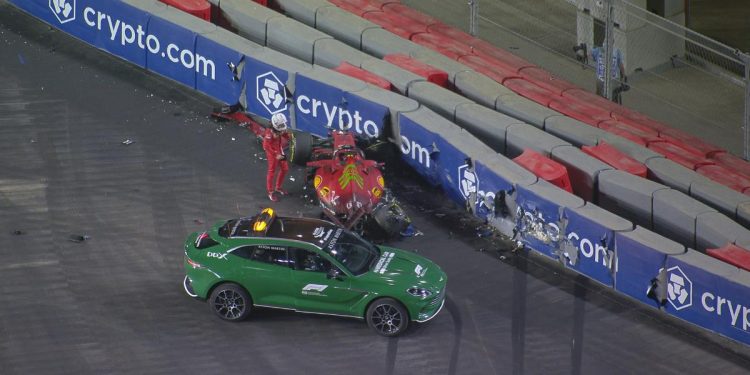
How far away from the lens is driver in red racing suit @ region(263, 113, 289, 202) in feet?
75.1

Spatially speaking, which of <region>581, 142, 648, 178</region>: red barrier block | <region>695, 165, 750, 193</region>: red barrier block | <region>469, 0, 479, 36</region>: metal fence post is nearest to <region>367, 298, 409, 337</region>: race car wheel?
<region>581, 142, 648, 178</region>: red barrier block

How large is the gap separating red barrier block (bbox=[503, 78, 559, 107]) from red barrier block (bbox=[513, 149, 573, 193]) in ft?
10.2

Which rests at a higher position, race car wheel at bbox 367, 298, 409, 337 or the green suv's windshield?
the green suv's windshield

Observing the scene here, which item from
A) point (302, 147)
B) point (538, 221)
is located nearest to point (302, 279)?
point (538, 221)

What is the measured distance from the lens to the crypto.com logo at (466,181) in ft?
75.6

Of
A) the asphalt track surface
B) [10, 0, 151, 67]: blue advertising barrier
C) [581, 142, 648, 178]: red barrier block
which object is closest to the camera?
the asphalt track surface

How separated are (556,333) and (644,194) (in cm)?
305

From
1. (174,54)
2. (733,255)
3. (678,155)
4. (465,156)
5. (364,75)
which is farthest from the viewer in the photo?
(174,54)

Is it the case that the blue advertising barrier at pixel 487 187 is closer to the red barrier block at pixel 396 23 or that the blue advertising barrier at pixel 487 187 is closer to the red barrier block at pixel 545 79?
the red barrier block at pixel 545 79

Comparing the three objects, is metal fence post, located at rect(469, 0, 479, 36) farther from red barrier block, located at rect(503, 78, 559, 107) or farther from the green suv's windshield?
the green suv's windshield

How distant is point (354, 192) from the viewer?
2253cm

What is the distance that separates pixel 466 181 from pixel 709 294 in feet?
15.7

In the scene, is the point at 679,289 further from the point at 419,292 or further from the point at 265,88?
the point at 265,88

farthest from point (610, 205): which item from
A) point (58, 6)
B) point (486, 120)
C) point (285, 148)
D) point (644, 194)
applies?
point (58, 6)
